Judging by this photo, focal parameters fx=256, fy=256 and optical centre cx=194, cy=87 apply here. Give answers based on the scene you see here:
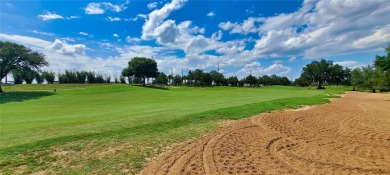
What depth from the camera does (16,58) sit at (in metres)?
50.8

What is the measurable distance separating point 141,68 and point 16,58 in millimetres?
36842

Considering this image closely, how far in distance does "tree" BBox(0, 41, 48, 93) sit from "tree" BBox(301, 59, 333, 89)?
94.0 m

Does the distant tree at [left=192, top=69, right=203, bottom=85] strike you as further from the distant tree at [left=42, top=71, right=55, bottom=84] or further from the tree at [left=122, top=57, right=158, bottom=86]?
the distant tree at [left=42, top=71, right=55, bottom=84]

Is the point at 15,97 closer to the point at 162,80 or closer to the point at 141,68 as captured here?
the point at 141,68

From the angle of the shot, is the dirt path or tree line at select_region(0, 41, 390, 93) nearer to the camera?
the dirt path

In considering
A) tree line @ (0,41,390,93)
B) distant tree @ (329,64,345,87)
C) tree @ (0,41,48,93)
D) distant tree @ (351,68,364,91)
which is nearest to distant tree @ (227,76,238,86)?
tree line @ (0,41,390,93)

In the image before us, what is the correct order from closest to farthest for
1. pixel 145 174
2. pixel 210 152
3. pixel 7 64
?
1. pixel 145 174
2. pixel 210 152
3. pixel 7 64

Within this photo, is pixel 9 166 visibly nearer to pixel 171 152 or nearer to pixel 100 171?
pixel 100 171

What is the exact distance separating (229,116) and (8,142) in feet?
35.7

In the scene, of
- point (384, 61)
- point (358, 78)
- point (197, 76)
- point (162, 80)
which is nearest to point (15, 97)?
point (384, 61)

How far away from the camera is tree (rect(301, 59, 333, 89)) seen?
4043 inches

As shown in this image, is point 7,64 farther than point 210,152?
Yes

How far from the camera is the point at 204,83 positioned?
392 feet

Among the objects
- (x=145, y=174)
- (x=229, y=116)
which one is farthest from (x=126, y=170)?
(x=229, y=116)
